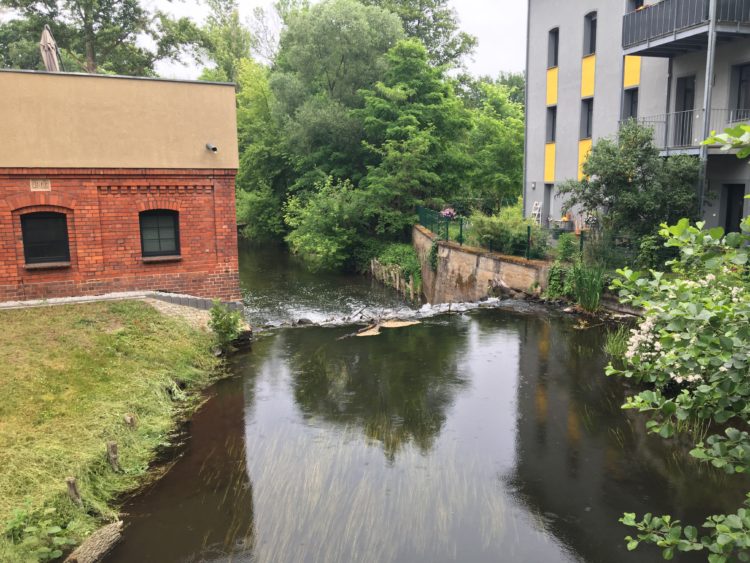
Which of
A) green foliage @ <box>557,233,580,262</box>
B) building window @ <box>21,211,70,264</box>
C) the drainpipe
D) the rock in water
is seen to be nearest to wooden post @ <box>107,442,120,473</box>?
the rock in water

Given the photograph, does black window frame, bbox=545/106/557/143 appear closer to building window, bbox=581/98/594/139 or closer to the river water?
building window, bbox=581/98/594/139

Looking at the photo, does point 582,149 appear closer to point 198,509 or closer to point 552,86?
point 552,86

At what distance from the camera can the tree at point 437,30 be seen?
45.7 m

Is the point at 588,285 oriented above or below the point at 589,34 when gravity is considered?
below

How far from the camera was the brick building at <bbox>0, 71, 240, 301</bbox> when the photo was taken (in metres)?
11.9

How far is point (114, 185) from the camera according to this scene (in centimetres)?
1260

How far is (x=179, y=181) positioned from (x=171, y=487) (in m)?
7.87

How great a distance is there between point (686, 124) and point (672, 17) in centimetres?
313

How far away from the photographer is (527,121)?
2589 centimetres

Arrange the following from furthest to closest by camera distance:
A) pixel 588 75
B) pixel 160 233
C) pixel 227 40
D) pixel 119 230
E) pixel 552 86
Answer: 1. pixel 227 40
2. pixel 552 86
3. pixel 588 75
4. pixel 160 233
5. pixel 119 230

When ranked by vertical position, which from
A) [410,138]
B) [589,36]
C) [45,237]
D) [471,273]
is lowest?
[471,273]

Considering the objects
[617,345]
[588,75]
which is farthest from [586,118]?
[617,345]

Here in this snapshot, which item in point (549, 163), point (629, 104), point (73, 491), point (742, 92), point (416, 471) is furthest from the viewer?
point (549, 163)

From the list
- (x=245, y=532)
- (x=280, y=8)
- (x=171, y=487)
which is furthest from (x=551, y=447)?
(x=280, y=8)
